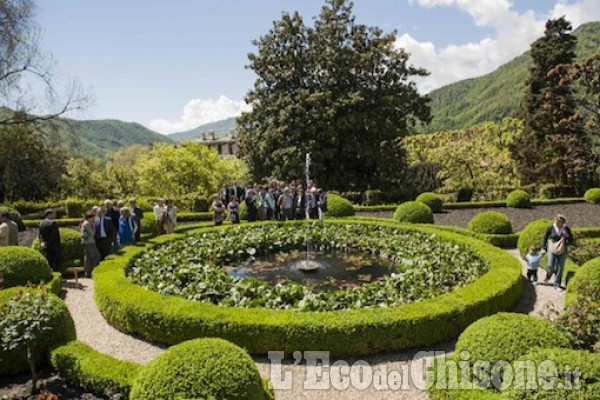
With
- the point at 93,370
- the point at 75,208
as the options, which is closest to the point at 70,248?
the point at 93,370

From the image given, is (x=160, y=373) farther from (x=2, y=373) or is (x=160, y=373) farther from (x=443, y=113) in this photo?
(x=443, y=113)

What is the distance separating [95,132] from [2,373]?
18920 cm

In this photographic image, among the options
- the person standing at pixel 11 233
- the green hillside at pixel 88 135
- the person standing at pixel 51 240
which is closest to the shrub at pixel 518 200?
the person standing at pixel 51 240

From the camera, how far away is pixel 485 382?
16.3 ft

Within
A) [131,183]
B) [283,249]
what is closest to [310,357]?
[283,249]

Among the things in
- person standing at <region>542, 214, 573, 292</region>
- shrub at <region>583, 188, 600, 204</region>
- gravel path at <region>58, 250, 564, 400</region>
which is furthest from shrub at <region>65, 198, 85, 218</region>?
shrub at <region>583, 188, 600, 204</region>

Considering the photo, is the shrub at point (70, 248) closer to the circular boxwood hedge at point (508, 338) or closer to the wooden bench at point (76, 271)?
the wooden bench at point (76, 271)

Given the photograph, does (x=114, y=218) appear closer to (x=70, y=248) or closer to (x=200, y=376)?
(x=70, y=248)

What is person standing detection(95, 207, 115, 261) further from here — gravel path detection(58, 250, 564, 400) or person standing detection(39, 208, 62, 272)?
gravel path detection(58, 250, 564, 400)

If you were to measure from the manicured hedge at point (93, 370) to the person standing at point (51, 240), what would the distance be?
16.7 feet

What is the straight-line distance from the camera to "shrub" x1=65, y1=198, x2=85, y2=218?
2278cm

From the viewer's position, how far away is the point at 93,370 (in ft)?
18.8

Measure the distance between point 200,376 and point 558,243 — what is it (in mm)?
8699

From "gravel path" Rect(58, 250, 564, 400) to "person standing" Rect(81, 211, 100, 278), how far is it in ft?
4.18
